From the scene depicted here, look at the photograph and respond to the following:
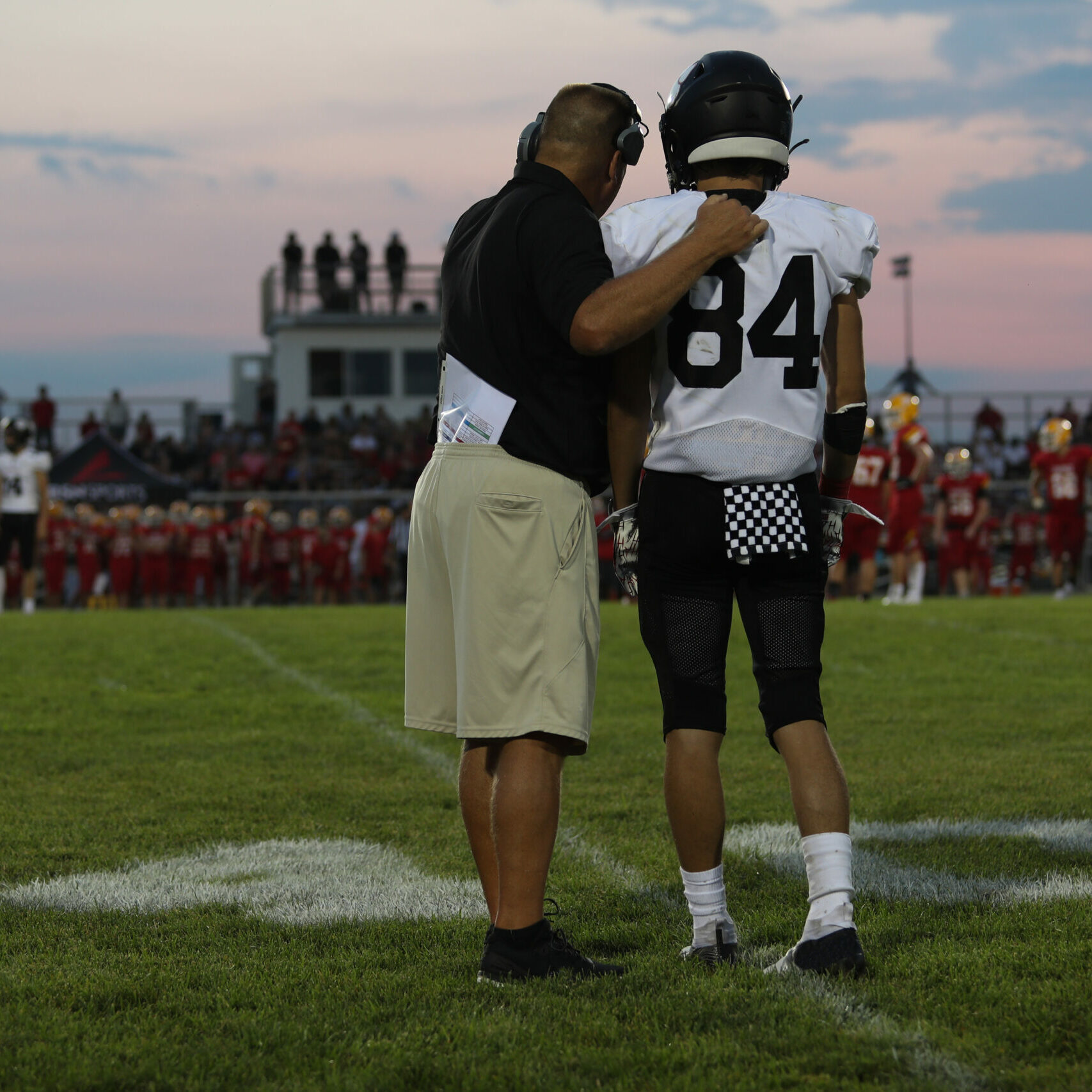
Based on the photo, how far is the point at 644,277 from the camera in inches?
108

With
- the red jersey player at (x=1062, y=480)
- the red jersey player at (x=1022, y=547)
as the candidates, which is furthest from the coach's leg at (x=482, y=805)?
the red jersey player at (x=1022, y=547)

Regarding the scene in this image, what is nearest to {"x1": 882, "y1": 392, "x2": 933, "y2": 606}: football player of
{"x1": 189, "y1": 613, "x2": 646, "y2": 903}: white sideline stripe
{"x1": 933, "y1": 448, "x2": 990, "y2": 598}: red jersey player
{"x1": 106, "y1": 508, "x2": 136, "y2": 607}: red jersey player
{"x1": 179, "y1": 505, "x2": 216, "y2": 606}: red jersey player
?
{"x1": 933, "y1": 448, "x2": 990, "y2": 598}: red jersey player

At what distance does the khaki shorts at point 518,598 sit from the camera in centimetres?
287

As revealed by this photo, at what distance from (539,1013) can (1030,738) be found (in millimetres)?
4340

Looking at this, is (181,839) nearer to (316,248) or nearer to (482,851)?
(482,851)

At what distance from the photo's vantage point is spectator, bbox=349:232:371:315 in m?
35.3

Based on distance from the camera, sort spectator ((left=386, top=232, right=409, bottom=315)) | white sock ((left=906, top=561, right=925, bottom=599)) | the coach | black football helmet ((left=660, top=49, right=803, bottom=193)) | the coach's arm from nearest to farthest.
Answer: the coach's arm
the coach
black football helmet ((left=660, top=49, right=803, bottom=193))
white sock ((left=906, top=561, right=925, bottom=599))
spectator ((left=386, top=232, right=409, bottom=315))

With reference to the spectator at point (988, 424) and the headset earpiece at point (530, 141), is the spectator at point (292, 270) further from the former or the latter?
the headset earpiece at point (530, 141)

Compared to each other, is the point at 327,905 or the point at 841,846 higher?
the point at 841,846

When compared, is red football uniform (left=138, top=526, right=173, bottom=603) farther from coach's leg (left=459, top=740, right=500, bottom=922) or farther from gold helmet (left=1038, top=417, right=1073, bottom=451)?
coach's leg (left=459, top=740, right=500, bottom=922)

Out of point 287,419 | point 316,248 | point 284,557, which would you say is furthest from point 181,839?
point 316,248

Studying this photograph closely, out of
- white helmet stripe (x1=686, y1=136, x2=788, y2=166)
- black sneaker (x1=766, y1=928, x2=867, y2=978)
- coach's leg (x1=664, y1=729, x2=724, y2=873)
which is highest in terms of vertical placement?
white helmet stripe (x1=686, y1=136, x2=788, y2=166)

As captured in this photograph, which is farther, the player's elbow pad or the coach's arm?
the player's elbow pad

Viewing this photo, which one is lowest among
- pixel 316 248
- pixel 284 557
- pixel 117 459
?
pixel 284 557
